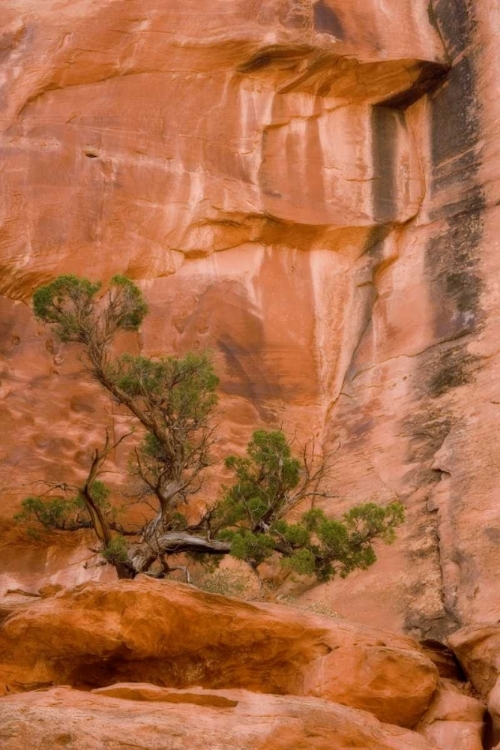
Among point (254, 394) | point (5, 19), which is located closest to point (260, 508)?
point (254, 394)

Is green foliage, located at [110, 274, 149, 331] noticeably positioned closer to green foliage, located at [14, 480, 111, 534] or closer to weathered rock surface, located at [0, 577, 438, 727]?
green foliage, located at [14, 480, 111, 534]

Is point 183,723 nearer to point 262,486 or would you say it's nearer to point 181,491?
point 262,486

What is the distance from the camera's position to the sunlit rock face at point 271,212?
20016mm

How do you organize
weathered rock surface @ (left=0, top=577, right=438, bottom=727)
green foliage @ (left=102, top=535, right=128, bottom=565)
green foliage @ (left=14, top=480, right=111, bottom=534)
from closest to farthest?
weathered rock surface @ (left=0, top=577, right=438, bottom=727) < green foliage @ (left=102, top=535, right=128, bottom=565) < green foliage @ (left=14, top=480, right=111, bottom=534)

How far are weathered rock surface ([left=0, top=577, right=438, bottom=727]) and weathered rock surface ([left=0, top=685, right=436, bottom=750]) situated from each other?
0.89 m

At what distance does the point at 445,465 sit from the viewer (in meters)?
18.3

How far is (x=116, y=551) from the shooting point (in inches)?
569

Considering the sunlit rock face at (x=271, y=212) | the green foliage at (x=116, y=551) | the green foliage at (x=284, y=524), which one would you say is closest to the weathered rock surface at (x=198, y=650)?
the green foliage at (x=284, y=524)

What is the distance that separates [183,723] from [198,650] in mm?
2352

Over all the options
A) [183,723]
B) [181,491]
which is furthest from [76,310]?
[183,723]

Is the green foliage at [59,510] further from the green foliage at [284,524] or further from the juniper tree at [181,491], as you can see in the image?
the green foliage at [284,524]

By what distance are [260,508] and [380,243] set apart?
902cm

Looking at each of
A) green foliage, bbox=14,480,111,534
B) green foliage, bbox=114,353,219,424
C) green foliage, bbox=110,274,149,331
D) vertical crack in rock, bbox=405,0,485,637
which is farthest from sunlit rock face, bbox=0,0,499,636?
green foliage, bbox=110,274,149,331

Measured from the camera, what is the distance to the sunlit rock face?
20.0m
